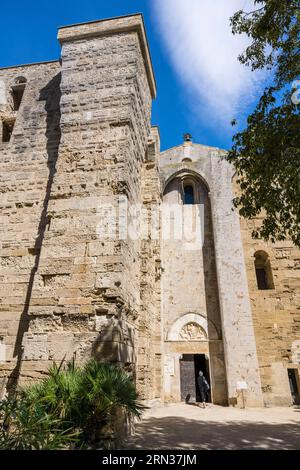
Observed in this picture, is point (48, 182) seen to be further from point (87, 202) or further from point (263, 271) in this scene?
point (263, 271)

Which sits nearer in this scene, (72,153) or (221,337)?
(72,153)

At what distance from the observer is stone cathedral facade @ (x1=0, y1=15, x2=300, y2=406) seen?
14.6ft

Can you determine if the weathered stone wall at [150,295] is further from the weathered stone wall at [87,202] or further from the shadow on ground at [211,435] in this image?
the shadow on ground at [211,435]

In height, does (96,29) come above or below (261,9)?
above

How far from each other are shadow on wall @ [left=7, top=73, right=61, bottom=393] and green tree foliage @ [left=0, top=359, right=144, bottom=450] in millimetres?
1206

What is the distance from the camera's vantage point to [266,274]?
11656 mm

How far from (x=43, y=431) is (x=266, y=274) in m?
10.4

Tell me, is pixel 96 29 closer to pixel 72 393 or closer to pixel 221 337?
pixel 72 393

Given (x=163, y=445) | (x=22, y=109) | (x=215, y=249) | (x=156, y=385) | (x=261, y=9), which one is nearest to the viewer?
(x=163, y=445)

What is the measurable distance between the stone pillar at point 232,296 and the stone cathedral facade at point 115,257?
0.04m

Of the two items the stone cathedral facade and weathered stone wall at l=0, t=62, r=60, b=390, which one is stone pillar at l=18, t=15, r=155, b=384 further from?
weathered stone wall at l=0, t=62, r=60, b=390
